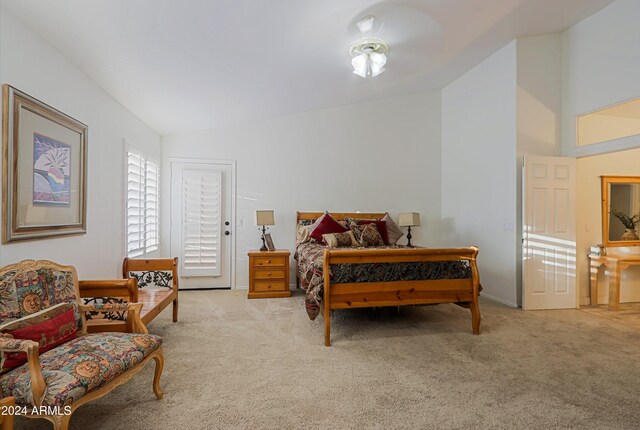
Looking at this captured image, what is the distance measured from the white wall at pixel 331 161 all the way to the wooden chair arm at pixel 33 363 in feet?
12.8

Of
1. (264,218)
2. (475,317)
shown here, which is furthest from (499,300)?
(264,218)

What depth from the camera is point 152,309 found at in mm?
2945

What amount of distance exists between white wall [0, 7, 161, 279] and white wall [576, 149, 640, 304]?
5.93 metres

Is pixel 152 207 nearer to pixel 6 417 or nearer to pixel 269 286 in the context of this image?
pixel 269 286

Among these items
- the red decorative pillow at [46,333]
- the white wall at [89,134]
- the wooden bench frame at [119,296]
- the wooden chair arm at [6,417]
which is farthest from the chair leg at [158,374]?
the white wall at [89,134]

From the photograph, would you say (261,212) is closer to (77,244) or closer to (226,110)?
(226,110)

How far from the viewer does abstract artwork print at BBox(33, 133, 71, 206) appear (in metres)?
2.41

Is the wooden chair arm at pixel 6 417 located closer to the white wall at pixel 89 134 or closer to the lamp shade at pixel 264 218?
the white wall at pixel 89 134

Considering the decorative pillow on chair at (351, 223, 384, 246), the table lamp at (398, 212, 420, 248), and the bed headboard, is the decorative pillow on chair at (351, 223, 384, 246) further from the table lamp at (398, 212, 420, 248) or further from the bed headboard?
the table lamp at (398, 212, 420, 248)

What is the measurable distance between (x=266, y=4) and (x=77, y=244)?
2594 millimetres

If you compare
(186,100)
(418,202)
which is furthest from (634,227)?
(186,100)

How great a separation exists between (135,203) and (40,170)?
1.87 m

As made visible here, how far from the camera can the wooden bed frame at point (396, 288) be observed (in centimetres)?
309

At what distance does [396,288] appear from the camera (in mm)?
3225
